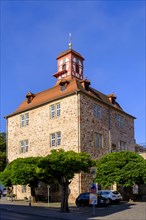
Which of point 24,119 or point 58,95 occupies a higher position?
point 58,95

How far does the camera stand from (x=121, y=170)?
115 feet

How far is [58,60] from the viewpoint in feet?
182

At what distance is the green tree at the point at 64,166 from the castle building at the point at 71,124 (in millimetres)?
8892

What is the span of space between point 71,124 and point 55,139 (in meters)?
3.24

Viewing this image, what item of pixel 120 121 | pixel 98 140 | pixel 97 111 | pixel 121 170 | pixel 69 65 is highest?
pixel 69 65

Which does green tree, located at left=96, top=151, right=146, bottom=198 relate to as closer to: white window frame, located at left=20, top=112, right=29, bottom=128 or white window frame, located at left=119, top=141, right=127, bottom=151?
white window frame, located at left=119, top=141, right=127, bottom=151

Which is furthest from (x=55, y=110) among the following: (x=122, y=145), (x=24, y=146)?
(x=122, y=145)

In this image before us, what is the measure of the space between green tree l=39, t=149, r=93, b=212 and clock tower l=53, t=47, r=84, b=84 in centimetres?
2596

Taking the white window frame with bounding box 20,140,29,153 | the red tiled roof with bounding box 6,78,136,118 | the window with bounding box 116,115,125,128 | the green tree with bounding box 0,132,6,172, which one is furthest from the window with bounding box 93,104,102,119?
the green tree with bounding box 0,132,6,172

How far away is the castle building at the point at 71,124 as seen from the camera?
1521 inches

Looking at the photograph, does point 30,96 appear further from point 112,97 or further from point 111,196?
point 111,196

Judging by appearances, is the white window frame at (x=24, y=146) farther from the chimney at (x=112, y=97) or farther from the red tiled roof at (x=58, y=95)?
the chimney at (x=112, y=97)

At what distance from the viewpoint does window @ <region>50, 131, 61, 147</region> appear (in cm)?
4034

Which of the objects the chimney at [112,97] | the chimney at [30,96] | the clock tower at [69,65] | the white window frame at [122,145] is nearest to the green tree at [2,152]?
the chimney at [30,96]
